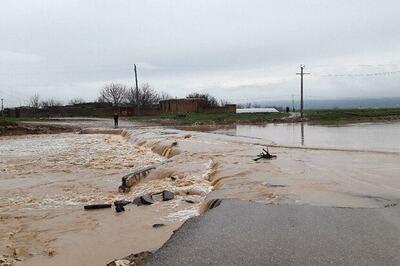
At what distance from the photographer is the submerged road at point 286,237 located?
548cm

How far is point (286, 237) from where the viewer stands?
630 centimetres

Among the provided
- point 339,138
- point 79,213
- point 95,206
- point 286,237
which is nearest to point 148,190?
point 95,206

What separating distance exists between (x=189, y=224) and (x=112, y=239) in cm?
128

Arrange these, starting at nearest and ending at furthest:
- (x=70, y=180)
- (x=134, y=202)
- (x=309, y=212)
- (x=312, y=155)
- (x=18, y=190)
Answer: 1. (x=309, y=212)
2. (x=134, y=202)
3. (x=18, y=190)
4. (x=70, y=180)
5. (x=312, y=155)

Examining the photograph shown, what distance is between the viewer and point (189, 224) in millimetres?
7145

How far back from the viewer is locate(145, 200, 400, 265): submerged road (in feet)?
18.0

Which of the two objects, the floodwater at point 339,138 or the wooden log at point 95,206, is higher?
the floodwater at point 339,138

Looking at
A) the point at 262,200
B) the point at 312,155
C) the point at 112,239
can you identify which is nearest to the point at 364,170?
the point at 312,155

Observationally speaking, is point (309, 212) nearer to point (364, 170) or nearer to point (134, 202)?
point (134, 202)

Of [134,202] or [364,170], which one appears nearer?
[134,202]

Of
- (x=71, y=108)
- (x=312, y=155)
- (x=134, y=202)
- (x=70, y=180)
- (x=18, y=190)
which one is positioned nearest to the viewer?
(x=134, y=202)

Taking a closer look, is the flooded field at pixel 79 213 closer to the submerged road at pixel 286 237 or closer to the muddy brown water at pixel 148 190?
the muddy brown water at pixel 148 190

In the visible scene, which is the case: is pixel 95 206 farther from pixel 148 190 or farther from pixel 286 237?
pixel 286 237

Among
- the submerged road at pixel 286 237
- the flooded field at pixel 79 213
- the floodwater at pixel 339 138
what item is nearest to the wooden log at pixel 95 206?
the flooded field at pixel 79 213
